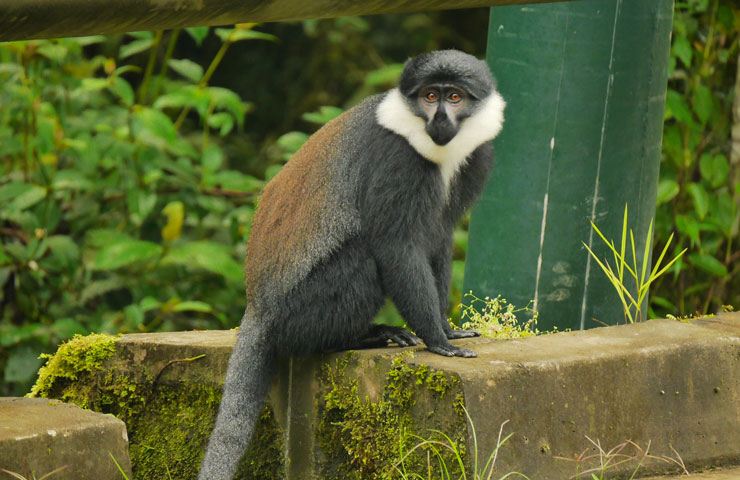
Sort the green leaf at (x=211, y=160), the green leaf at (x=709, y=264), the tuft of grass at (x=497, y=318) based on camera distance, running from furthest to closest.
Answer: the green leaf at (x=211, y=160)
the green leaf at (x=709, y=264)
the tuft of grass at (x=497, y=318)

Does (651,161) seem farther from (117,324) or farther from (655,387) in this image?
(117,324)

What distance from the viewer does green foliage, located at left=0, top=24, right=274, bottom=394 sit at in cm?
595

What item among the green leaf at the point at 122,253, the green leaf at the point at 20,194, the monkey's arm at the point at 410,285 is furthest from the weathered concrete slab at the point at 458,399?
the green leaf at the point at 20,194

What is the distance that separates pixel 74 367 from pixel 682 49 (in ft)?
12.1

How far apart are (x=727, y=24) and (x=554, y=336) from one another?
301cm

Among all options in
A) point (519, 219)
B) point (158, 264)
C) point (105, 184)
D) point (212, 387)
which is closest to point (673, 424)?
point (519, 219)

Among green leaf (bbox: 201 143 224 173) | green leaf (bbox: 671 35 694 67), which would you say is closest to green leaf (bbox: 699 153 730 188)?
green leaf (bbox: 671 35 694 67)

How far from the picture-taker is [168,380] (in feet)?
14.2

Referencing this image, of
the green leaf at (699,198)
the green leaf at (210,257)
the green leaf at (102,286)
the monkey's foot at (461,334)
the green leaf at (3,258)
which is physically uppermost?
the green leaf at (699,198)

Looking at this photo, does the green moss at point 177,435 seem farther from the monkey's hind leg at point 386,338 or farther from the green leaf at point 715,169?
the green leaf at point 715,169

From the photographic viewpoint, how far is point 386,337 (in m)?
4.07

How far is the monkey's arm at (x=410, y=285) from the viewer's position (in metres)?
3.82

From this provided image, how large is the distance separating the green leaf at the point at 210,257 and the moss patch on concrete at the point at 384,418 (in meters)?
1.91

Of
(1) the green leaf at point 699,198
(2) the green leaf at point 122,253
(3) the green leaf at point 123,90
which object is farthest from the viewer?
(3) the green leaf at point 123,90
